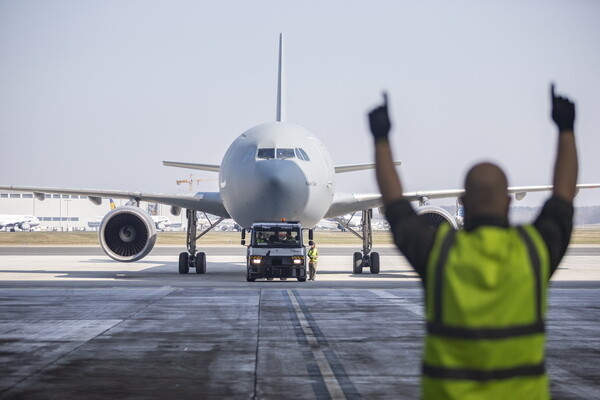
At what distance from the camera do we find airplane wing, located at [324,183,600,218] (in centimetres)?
2675

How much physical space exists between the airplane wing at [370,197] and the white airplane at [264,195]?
0.11 feet

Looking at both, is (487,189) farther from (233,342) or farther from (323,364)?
(233,342)

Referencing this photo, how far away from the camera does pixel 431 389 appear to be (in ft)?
9.75

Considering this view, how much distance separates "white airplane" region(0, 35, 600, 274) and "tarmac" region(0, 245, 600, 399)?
3651 millimetres

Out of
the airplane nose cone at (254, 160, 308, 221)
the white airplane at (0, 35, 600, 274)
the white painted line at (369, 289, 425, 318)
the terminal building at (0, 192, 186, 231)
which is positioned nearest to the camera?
the white painted line at (369, 289, 425, 318)

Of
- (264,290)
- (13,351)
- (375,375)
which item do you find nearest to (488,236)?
(375,375)

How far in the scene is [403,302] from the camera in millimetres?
16438

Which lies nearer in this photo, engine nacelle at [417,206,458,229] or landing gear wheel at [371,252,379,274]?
engine nacelle at [417,206,458,229]

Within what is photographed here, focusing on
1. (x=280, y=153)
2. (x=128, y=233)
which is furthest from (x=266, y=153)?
(x=128, y=233)

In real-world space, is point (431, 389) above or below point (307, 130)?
below

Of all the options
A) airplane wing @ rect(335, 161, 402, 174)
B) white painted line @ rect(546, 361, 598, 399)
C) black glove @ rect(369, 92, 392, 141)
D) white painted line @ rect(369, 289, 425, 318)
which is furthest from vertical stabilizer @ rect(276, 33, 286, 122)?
black glove @ rect(369, 92, 392, 141)

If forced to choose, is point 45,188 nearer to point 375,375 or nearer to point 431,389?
point 375,375

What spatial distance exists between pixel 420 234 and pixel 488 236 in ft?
0.85

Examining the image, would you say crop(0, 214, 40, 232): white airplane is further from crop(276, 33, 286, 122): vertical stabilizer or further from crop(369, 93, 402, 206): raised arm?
crop(369, 93, 402, 206): raised arm
